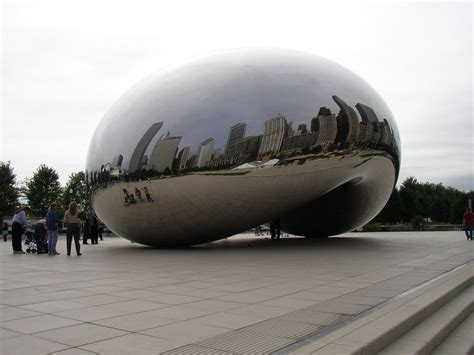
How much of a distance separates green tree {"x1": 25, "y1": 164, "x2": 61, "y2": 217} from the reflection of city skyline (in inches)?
2128

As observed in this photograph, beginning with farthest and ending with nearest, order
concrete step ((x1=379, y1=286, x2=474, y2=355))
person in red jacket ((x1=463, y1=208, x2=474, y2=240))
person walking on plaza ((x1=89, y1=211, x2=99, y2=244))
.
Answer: person walking on plaza ((x1=89, y1=211, x2=99, y2=244))
person in red jacket ((x1=463, y1=208, x2=474, y2=240))
concrete step ((x1=379, y1=286, x2=474, y2=355))

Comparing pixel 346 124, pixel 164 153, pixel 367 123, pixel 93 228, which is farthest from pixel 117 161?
pixel 93 228

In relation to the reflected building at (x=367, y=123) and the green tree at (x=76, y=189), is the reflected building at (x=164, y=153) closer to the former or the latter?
the reflected building at (x=367, y=123)

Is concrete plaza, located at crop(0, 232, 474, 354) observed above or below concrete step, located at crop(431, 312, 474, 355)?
above

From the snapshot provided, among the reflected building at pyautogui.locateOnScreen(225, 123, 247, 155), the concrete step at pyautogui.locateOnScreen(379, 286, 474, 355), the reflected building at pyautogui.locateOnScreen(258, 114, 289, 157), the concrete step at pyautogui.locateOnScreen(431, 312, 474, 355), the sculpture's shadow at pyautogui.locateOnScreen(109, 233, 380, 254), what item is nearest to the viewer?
the concrete step at pyautogui.locateOnScreen(379, 286, 474, 355)

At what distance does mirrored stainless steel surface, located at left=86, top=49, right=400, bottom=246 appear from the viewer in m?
12.5

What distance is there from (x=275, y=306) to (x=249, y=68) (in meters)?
9.06

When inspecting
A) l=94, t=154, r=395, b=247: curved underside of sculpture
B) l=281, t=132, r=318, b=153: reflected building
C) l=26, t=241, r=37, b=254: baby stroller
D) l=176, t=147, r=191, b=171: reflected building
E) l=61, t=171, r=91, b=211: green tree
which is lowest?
l=26, t=241, r=37, b=254: baby stroller

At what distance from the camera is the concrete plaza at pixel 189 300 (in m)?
4.25

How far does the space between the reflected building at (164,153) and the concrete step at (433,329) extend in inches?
310

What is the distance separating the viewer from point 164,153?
12664mm

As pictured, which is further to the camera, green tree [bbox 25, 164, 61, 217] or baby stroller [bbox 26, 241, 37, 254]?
green tree [bbox 25, 164, 61, 217]

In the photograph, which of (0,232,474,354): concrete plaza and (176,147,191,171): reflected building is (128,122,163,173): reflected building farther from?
(0,232,474,354): concrete plaza

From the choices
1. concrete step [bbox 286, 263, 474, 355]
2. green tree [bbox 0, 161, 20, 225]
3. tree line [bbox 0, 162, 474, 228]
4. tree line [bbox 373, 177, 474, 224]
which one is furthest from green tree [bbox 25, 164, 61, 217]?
concrete step [bbox 286, 263, 474, 355]
